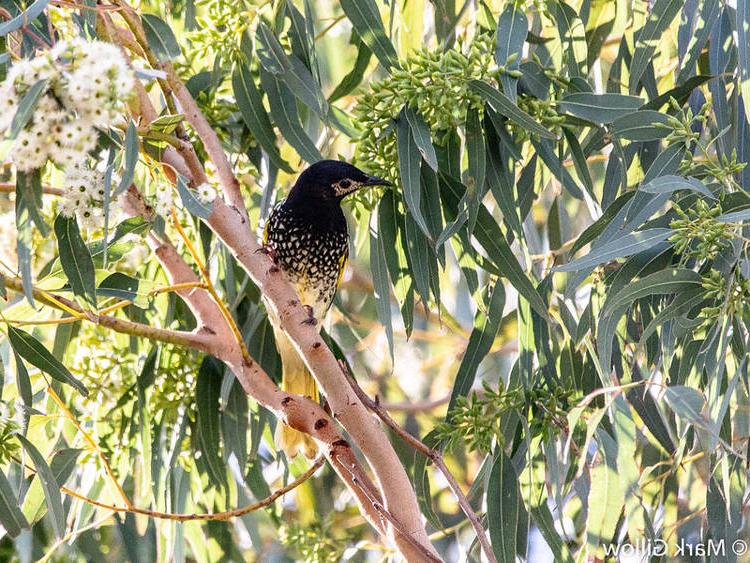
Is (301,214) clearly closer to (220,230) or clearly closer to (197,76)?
(197,76)

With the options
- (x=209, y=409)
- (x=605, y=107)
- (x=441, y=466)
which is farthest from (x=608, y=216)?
(x=209, y=409)

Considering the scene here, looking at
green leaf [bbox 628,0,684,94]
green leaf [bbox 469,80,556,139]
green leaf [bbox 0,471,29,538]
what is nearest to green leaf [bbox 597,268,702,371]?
green leaf [bbox 469,80,556,139]

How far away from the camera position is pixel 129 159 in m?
2.08

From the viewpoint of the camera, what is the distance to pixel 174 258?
10.4 feet

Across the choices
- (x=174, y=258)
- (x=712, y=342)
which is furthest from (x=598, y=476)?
(x=174, y=258)

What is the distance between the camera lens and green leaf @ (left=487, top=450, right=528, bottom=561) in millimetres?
2863

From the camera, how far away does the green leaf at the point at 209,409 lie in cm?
351

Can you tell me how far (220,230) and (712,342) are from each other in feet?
3.82

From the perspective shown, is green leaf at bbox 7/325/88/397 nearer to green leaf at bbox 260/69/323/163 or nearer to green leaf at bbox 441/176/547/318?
green leaf at bbox 260/69/323/163

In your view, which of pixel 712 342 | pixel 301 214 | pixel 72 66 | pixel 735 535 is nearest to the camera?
pixel 72 66

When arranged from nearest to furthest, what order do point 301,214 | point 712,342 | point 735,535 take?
point 712,342 < point 735,535 < point 301,214

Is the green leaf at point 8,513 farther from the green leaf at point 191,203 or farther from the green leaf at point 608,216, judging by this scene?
the green leaf at point 608,216

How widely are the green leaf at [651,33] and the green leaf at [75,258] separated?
147 centimetres

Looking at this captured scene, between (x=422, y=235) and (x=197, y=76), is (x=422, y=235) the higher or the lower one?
the lower one
